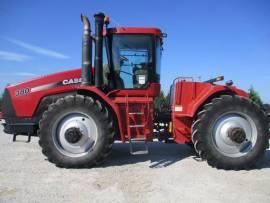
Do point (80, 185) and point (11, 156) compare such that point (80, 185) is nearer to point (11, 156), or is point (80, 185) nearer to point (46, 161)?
point (46, 161)

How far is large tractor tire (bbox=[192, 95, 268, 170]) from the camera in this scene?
7137 millimetres

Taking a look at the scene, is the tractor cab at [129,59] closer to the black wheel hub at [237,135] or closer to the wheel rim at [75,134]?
the wheel rim at [75,134]

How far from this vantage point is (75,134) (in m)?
7.11

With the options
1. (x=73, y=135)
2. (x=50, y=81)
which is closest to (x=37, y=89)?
(x=50, y=81)

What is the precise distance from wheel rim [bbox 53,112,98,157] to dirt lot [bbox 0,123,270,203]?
1.51 feet

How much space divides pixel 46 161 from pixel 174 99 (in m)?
3.14

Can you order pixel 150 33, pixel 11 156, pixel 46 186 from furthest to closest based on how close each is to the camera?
1. pixel 11 156
2. pixel 150 33
3. pixel 46 186

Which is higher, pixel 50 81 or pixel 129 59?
pixel 129 59

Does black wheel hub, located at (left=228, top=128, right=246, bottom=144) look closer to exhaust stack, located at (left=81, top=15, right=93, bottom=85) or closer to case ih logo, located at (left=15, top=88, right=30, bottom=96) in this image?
exhaust stack, located at (left=81, top=15, right=93, bottom=85)

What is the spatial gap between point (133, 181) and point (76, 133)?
1.74 metres

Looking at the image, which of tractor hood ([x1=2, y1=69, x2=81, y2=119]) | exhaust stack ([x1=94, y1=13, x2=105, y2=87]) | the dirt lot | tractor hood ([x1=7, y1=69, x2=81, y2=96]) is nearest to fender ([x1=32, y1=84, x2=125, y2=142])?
tractor hood ([x1=2, y1=69, x2=81, y2=119])

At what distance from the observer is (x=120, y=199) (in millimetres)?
5129

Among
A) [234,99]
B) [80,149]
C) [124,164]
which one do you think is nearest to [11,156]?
[80,149]

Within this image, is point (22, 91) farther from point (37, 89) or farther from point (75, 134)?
point (75, 134)
